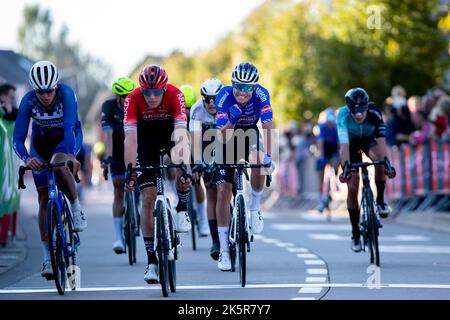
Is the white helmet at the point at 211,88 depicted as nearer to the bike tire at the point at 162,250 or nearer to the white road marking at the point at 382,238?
the bike tire at the point at 162,250

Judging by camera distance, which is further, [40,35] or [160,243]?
[40,35]

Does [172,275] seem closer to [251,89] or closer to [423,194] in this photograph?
[251,89]

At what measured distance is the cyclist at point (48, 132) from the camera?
1315 cm

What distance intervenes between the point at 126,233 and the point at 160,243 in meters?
4.37

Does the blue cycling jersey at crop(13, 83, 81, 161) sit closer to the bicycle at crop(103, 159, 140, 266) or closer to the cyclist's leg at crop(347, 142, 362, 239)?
the bicycle at crop(103, 159, 140, 266)

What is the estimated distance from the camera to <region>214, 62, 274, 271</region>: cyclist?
14.1 metres

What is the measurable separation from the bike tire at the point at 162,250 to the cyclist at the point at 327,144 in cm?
1432

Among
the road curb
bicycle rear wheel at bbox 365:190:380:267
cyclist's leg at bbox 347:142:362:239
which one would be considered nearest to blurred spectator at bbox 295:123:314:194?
the road curb

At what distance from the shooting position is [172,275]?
12758 mm

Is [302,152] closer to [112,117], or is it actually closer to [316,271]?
[112,117]

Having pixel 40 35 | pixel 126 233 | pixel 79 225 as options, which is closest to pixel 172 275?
pixel 79 225

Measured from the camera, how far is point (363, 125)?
52.9ft

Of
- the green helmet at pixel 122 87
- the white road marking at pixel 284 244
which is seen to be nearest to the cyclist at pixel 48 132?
the green helmet at pixel 122 87

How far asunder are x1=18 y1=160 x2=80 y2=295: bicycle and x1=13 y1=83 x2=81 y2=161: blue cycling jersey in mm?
248
